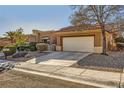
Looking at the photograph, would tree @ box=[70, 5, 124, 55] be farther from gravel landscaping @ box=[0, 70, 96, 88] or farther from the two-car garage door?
gravel landscaping @ box=[0, 70, 96, 88]

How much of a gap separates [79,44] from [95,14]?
518cm

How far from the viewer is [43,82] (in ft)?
26.7

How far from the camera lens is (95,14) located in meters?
15.7

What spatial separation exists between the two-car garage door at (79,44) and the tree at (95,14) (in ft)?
11.3

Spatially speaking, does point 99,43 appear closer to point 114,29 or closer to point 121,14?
point 114,29

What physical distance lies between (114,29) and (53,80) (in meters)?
10.4

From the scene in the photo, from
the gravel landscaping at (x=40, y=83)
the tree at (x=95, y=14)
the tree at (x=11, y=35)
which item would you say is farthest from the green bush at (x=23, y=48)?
the gravel landscaping at (x=40, y=83)

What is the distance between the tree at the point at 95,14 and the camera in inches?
601

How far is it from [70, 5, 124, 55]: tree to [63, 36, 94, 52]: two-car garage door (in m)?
3.43

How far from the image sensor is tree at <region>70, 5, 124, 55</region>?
15.3 meters

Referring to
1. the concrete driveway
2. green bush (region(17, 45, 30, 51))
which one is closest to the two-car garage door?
the concrete driveway
